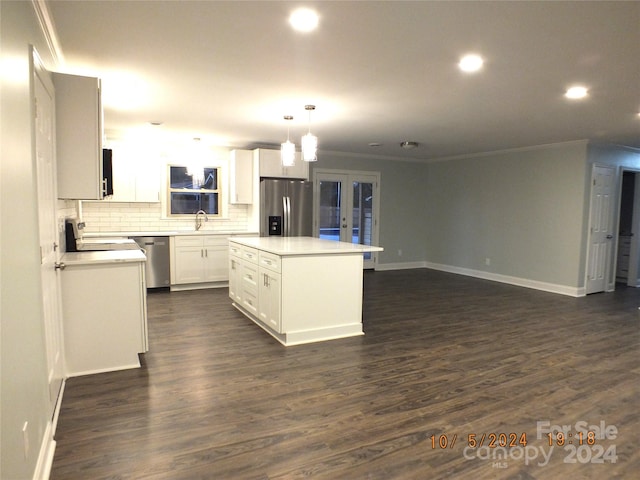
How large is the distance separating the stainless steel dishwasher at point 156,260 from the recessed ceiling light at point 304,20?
4471mm

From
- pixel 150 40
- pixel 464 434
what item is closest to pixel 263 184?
pixel 150 40

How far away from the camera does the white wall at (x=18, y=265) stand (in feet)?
4.59

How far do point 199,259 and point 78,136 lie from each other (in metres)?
3.46

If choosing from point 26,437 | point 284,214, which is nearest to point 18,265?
point 26,437

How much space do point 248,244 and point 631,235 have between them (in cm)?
669

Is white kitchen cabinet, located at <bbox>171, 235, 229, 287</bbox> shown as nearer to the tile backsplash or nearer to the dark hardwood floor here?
the tile backsplash

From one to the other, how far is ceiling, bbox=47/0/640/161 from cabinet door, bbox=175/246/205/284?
6.37 ft

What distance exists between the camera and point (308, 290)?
3.83m

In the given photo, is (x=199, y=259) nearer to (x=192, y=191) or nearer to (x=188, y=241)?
(x=188, y=241)

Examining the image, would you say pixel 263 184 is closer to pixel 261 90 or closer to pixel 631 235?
pixel 261 90

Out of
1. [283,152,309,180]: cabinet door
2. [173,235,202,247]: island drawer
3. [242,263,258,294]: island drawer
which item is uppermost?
[283,152,309,180]: cabinet door

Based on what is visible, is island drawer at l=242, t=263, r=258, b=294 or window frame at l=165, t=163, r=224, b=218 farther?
window frame at l=165, t=163, r=224, b=218

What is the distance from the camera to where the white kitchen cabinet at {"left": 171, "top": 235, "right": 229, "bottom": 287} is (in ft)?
20.1

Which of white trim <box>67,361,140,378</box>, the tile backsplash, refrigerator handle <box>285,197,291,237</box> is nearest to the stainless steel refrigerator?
refrigerator handle <box>285,197,291,237</box>
